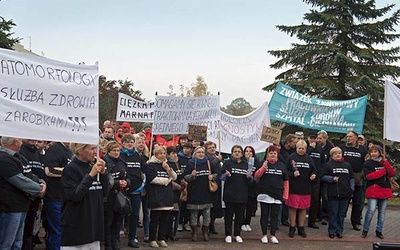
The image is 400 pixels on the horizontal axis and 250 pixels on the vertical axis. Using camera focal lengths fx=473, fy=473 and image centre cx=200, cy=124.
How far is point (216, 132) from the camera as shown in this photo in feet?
34.5

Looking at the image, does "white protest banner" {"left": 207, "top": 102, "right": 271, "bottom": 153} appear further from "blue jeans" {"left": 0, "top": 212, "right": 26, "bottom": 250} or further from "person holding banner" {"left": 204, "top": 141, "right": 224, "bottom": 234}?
"blue jeans" {"left": 0, "top": 212, "right": 26, "bottom": 250}

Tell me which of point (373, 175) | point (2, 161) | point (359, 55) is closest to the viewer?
point (2, 161)

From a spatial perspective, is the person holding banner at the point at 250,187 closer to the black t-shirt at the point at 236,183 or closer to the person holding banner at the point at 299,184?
the black t-shirt at the point at 236,183

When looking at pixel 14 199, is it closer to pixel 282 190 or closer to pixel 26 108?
pixel 26 108

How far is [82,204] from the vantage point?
5430 mm

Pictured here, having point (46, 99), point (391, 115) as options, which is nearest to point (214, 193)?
point (391, 115)

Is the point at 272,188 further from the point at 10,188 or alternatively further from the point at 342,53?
the point at 342,53

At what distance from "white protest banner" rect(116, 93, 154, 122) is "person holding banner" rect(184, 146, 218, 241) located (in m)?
3.31

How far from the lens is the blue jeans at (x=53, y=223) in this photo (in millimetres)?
7375

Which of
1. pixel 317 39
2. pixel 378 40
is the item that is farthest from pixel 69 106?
pixel 378 40

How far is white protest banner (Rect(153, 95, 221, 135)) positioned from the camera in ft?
32.4

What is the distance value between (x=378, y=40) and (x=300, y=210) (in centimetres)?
1351

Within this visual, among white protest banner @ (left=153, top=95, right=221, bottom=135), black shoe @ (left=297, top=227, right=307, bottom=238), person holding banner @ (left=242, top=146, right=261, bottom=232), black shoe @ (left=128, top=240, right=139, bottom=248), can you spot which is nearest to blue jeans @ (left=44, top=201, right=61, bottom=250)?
black shoe @ (left=128, top=240, right=139, bottom=248)

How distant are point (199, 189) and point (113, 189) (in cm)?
205
